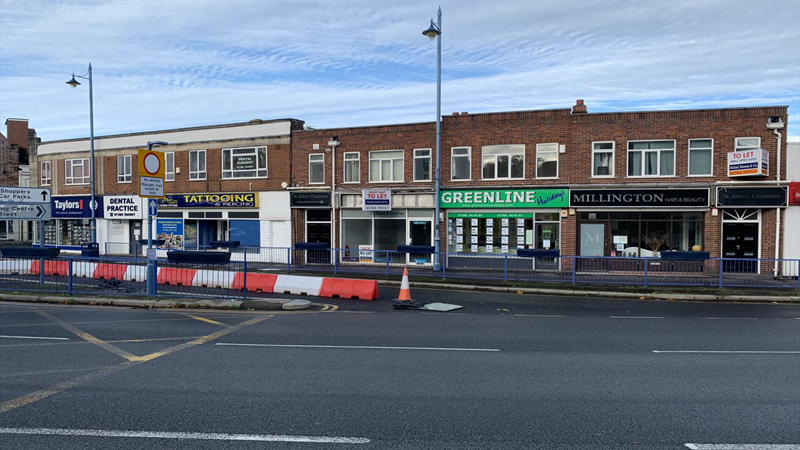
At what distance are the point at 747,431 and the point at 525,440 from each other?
7.45 feet

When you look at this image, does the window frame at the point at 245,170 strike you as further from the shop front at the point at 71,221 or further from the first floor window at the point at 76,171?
the first floor window at the point at 76,171

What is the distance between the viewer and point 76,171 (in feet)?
114

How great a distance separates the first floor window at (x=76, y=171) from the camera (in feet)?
112

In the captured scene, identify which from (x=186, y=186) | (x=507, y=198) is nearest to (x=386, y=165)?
(x=507, y=198)

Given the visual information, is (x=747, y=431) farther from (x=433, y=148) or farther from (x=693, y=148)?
(x=433, y=148)

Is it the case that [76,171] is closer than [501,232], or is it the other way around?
[501,232]

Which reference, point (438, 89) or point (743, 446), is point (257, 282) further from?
point (743, 446)

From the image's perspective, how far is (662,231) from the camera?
73.9 ft

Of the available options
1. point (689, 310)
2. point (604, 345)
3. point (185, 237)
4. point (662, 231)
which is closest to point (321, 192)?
point (185, 237)

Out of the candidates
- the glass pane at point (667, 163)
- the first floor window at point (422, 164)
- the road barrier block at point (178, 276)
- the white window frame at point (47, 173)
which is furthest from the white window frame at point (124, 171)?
the glass pane at point (667, 163)

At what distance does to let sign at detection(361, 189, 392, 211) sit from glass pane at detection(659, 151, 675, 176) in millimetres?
11502

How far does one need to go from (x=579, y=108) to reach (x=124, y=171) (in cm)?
2557

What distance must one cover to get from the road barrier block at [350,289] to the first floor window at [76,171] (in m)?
25.1

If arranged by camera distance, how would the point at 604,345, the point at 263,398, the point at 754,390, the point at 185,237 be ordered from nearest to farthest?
the point at 263,398
the point at 754,390
the point at 604,345
the point at 185,237
